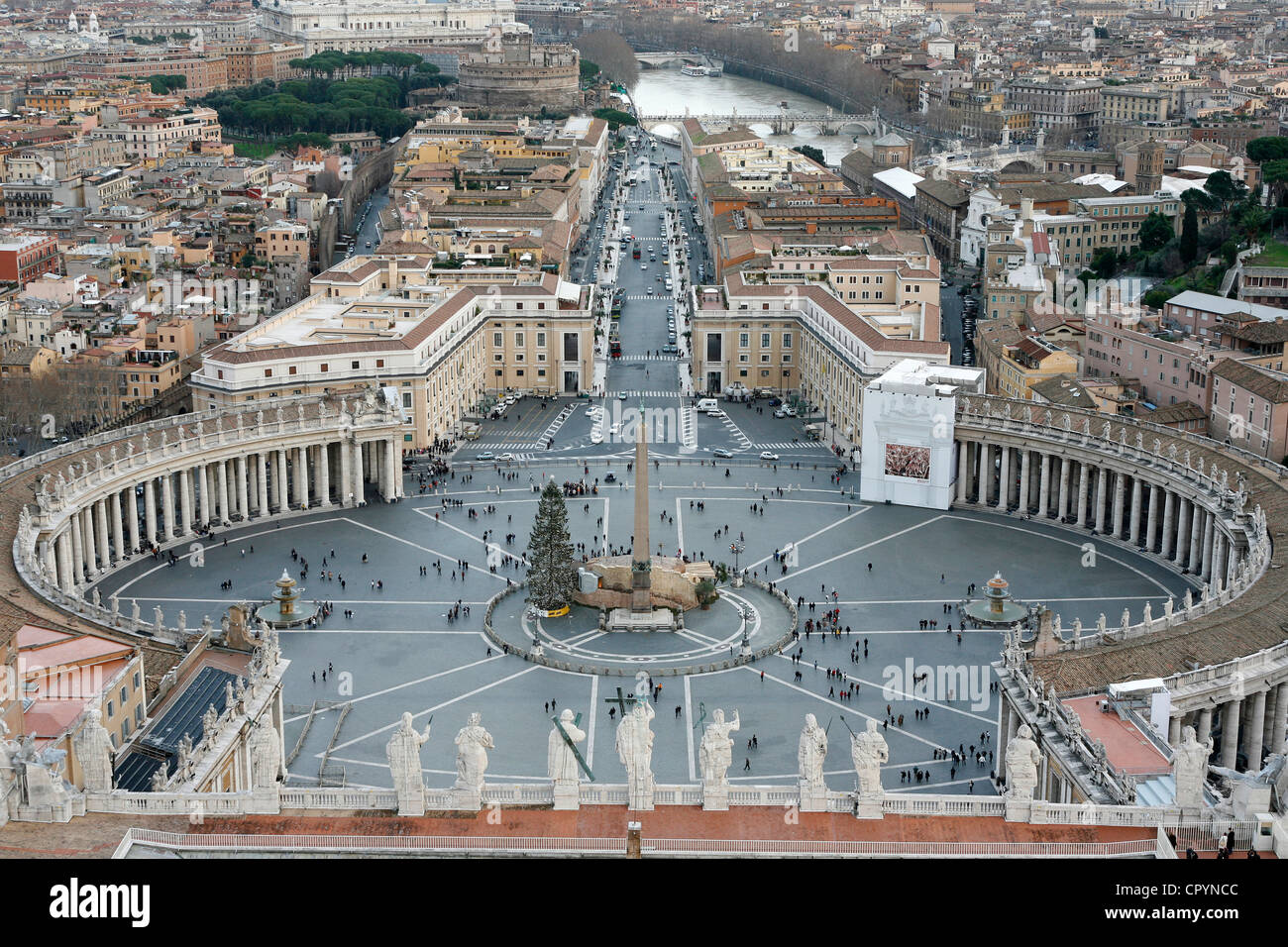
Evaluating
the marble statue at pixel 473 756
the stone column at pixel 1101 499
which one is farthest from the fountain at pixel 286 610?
the stone column at pixel 1101 499

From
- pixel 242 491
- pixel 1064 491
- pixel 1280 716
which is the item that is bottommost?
pixel 242 491

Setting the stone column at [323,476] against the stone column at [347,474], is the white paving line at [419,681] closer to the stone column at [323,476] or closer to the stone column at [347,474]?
the stone column at [347,474]

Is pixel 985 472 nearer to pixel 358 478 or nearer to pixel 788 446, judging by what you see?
pixel 788 446

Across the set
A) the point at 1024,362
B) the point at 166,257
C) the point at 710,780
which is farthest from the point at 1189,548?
the point at 166,257

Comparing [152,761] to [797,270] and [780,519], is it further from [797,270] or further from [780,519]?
[797,270]

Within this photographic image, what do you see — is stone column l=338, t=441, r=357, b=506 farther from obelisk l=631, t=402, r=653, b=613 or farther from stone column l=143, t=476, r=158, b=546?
obelisk l=631, t=402, r=653, b=613

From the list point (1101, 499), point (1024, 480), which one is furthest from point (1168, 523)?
point (1024, 480)
